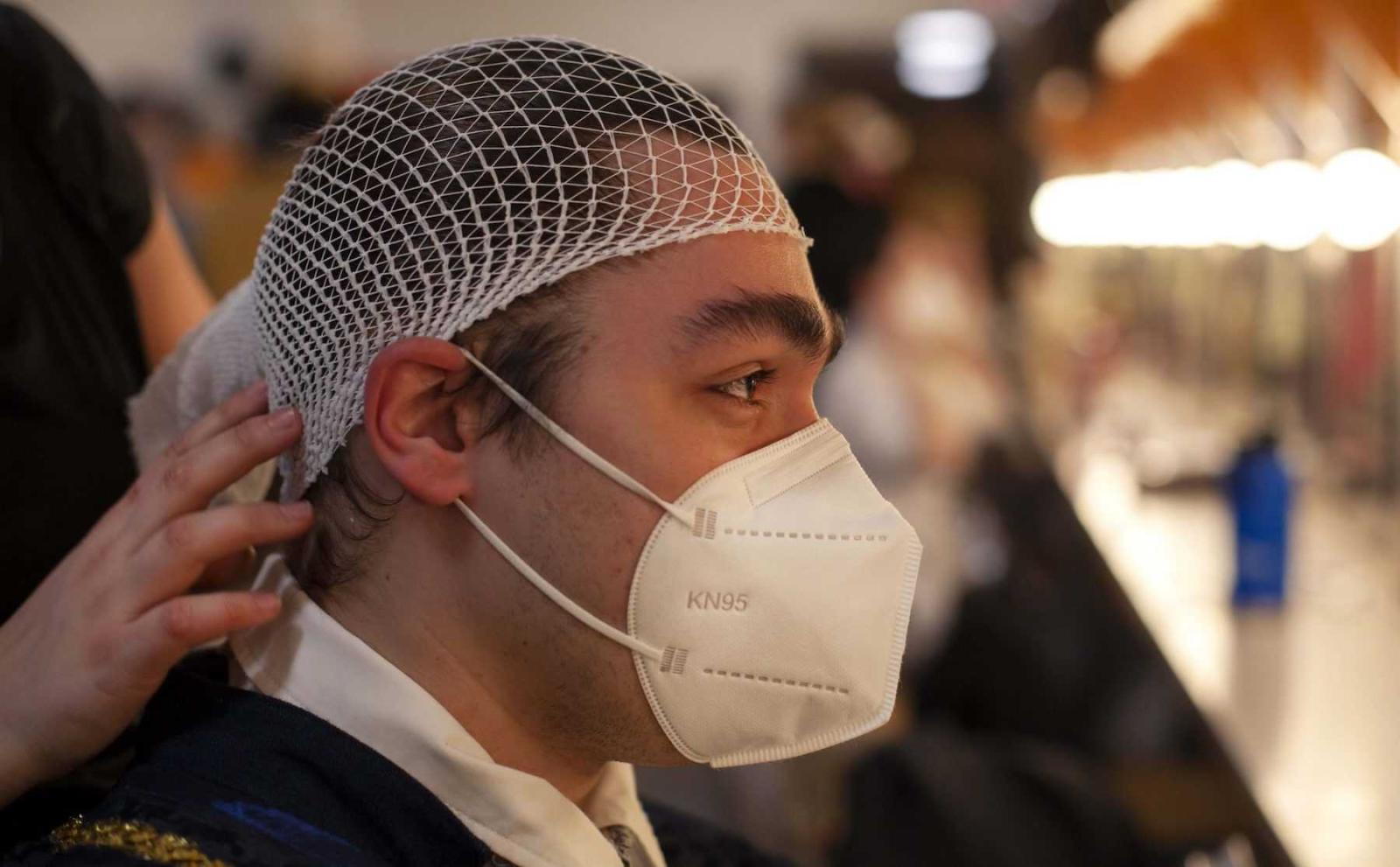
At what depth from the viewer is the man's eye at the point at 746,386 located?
1.25m

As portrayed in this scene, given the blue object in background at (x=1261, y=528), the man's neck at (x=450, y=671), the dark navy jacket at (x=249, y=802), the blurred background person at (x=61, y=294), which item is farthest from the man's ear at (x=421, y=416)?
the blue object in background at (x=1261, y=528)

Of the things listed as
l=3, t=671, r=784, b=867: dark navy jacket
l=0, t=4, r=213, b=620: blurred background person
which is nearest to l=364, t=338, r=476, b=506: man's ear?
l=3, t=671, r=784, b=867: dark navy jacket

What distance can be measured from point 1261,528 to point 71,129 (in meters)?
2.55

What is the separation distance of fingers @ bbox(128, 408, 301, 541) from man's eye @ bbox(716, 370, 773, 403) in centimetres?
40

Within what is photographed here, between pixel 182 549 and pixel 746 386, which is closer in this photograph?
pixel 182 549

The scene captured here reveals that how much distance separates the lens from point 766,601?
49.5 inches

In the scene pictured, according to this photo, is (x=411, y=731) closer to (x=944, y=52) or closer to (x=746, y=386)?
(x=746, y=386)

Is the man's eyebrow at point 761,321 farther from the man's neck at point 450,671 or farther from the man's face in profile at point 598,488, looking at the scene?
the man's neck at point 450,671

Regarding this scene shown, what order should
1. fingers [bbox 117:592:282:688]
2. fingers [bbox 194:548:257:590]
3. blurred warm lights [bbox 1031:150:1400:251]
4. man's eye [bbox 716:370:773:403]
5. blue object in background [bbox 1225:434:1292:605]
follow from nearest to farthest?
fingers [bbox 117:592:282:688]
man's eye [bbox 716:370:773:403]
fingers [bbox 194:548:257:590]
blue object in background [bbox 1225:434:1292:605]
blurred warm lights [bbox 1031:150:1400:251]

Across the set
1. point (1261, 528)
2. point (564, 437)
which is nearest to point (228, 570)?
point (564, 437)

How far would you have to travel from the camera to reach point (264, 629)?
1261 millimetres

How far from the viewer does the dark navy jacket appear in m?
1.04

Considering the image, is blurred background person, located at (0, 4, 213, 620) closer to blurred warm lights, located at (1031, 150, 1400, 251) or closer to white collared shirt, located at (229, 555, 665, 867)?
white collared shirt, located at (229, 555, 665, 867)

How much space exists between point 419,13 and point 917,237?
8.24m
